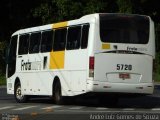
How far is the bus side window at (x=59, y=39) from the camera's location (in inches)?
1063

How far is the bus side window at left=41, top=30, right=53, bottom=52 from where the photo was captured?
28.1m

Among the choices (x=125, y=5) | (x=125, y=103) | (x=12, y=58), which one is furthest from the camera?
(x=125, y=5)

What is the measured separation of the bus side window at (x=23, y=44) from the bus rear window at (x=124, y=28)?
237 inches

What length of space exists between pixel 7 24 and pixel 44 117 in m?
39.4

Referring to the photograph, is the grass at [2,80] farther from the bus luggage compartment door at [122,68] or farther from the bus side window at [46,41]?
the bus luggage compartment door at [122,68]

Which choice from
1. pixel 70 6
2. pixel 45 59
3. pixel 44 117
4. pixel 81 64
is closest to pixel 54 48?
pixel 45 59

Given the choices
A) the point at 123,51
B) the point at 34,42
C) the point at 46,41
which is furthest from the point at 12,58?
the point at 123,51

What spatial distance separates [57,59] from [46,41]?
1.26 meters

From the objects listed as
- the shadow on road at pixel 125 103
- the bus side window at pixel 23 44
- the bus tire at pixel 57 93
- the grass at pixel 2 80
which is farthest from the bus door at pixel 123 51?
the grass at pixel 2 80

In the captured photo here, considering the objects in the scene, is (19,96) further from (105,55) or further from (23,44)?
(105,55)

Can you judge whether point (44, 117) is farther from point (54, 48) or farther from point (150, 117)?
point (54, 48)

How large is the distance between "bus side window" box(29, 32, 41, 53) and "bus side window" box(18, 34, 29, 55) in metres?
0.42

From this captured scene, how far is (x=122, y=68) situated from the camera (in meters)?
24.8

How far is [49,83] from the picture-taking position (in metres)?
27.9
